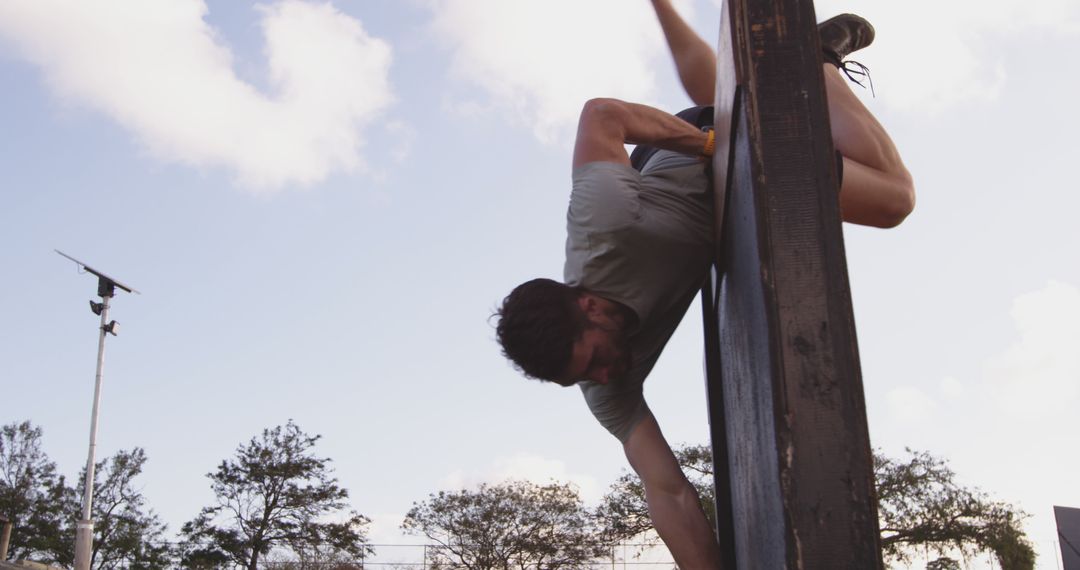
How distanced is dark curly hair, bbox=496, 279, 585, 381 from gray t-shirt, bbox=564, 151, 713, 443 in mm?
59

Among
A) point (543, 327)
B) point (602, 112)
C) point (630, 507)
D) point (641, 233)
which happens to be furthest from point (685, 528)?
point (630, 507)

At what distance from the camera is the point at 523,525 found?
95.3 ft

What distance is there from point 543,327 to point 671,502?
0.68 metres

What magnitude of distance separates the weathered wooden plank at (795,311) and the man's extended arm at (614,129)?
2.14 feet

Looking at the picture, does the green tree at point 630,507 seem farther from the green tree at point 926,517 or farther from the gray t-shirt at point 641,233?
the gray t-shirt at point 641,233

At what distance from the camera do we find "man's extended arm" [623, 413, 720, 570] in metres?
2.26

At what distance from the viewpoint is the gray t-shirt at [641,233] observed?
186 cm

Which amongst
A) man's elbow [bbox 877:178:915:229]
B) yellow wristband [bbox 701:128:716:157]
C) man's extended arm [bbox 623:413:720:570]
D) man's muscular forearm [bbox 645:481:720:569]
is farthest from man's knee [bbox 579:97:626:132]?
man's muscular forearm [bbox 645:481:720:569]

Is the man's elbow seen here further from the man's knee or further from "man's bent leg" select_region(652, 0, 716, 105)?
"man's bent leg" select_region(652, 0, 716, 105)

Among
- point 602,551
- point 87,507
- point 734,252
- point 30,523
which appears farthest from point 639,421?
point 30,523

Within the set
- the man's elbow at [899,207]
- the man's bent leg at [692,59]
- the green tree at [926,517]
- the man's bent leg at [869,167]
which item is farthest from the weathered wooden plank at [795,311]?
the green tree at [926,517]

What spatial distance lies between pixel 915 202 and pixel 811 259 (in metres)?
1.15

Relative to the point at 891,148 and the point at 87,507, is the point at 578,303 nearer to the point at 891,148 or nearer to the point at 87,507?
the point at 891,148

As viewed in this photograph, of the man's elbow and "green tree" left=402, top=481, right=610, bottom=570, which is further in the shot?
"green tree" left=402, top=481, right=610, bottom=570
